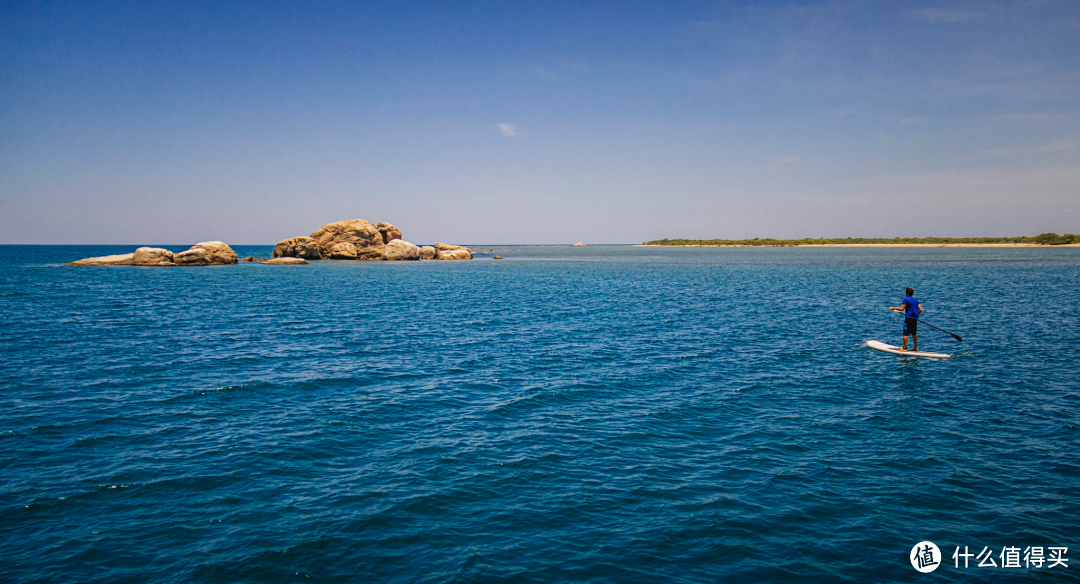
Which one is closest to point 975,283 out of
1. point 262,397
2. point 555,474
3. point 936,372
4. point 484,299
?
point 936,372

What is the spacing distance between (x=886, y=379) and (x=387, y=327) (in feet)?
77.4

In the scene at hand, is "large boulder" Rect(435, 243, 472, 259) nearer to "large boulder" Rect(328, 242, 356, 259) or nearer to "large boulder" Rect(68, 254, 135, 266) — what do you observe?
"large boulder" Rect(328, 242, 356, 259)

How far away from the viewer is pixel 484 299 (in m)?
45.3

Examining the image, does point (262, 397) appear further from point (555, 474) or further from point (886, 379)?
point (886, 379)

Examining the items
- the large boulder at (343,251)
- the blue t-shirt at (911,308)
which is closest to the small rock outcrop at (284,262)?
the large boulder at (343,251)

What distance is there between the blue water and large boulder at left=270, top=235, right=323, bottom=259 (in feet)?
287

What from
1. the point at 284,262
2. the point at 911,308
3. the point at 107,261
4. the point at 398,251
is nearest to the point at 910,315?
the point at 911,308

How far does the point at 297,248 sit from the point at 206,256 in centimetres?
2344

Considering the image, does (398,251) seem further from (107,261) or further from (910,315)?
(910,315)

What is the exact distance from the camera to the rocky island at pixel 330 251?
86438mm

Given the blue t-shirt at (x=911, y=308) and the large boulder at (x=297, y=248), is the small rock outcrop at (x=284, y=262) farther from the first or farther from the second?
the blue t-shirt at (x=911, y=308)

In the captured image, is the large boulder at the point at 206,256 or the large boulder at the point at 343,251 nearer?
the large boulder at the point at 206,256

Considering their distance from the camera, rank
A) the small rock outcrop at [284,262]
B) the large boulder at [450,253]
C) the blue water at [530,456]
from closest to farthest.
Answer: the blue water at [530,456] < the small rock outcrop at [284,262] < the large boulder at [450,253]

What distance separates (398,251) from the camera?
119 meters
